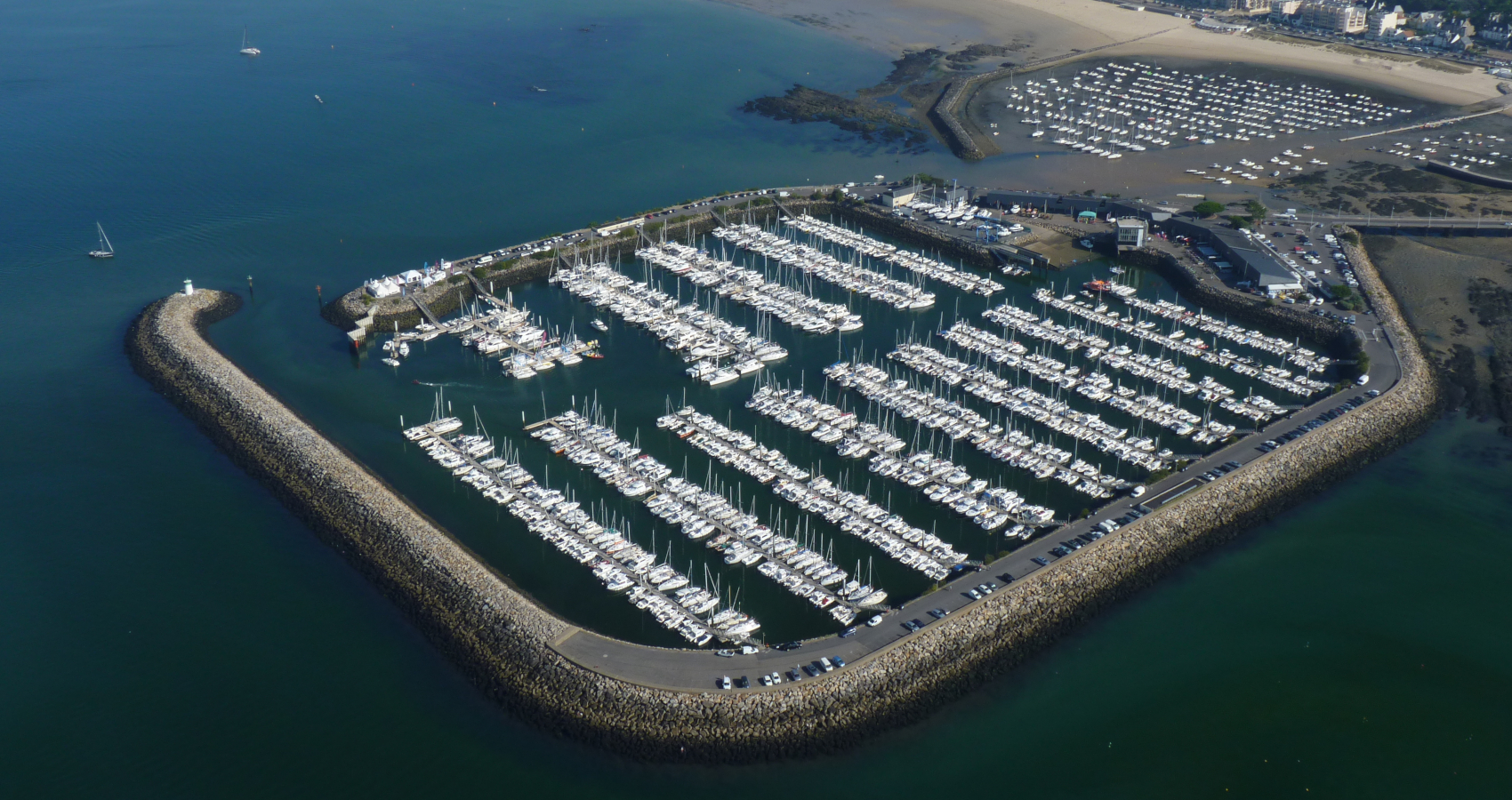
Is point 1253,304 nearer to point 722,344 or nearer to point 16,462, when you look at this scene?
point 722,344

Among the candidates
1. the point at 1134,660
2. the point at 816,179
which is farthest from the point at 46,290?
the point at 1134,660

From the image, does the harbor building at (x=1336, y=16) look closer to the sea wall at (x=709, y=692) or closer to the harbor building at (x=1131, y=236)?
the harbor building at (x=1131, y=236)

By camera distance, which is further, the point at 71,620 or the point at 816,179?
the point at 816,179

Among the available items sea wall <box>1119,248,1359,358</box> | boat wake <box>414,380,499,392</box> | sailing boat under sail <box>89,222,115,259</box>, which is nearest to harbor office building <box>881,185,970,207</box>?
sea wall <box>1119,248,1359,358</box>

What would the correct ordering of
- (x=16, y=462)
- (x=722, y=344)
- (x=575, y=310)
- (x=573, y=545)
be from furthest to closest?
(x=575, y=310) → (x=722, y=344) → (x=16, y=462) → (x=573, y=545)

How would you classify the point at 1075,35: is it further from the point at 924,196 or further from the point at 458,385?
the point at 458,385

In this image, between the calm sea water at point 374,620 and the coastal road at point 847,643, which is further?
the coastal road at point 847,643

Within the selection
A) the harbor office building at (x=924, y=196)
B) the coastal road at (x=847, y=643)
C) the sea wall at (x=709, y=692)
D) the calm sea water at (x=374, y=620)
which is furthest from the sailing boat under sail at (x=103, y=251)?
the coastal road at (x=847, y=643)

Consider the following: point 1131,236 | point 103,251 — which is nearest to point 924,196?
point 1131,236
